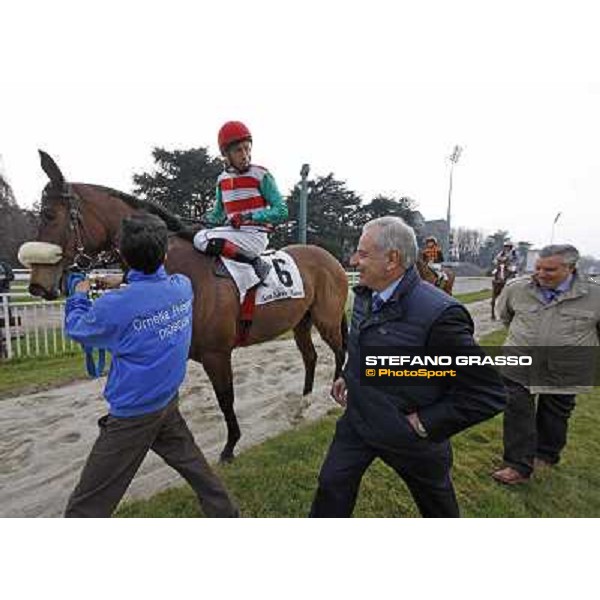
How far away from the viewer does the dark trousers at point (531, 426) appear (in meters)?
2.54

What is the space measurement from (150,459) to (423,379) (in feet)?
7.12

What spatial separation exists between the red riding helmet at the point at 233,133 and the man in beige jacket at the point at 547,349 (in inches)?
76.9

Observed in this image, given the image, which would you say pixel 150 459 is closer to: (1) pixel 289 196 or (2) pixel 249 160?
(2) pixel 249 160

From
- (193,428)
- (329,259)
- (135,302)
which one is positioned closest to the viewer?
(135,302)

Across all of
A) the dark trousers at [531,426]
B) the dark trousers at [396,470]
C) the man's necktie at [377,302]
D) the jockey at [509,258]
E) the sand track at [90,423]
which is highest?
the man's necktie at [377,302]

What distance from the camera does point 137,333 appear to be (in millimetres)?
1415

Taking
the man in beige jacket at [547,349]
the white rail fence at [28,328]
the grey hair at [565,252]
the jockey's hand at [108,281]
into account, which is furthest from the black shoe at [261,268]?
the white rail fence at [28,328]

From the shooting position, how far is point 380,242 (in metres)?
1.41

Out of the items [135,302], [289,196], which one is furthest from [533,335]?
[289,196]

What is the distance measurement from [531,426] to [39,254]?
3.18 metres

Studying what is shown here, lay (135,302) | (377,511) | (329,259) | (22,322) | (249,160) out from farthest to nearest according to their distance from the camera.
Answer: (22,322), (329,259), (249,160), (377,511), (135,302)

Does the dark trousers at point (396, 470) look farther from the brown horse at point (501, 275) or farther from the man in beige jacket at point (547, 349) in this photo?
the brown horse at point (501, 275)

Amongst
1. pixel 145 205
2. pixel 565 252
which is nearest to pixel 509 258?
pixel 565 252

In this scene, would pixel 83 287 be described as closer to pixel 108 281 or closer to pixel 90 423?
pixel 108 281
